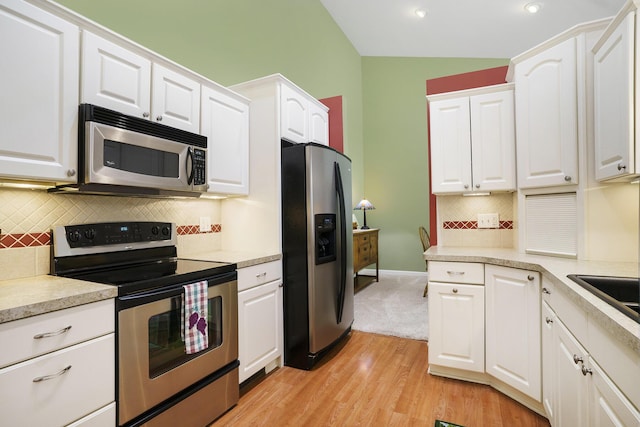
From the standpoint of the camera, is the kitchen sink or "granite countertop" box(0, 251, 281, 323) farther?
the kitchen sink

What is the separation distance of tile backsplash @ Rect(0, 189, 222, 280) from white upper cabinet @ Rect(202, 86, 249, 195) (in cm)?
45

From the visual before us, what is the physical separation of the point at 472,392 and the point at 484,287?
0.70m

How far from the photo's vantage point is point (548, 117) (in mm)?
2137

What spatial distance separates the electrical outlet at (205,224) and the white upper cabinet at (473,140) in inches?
71.8

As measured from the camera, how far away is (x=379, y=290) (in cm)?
502

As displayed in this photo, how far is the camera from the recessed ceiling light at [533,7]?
405cm

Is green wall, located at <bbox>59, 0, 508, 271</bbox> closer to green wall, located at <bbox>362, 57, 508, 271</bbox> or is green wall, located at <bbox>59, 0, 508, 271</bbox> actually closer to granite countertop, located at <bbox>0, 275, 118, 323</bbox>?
green wall, located at <bbox>362, 57, 508, 271</bbox>

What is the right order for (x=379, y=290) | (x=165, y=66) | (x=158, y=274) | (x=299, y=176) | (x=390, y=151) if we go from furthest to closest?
(x=390, y=151)
(x=379, y=290)
(x=299, y=176)
(x=165, y=66)
(x=158, y=274)

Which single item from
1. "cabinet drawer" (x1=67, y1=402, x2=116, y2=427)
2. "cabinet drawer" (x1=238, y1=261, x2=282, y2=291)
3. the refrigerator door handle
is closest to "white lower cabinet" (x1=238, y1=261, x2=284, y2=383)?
"cabinet drawer" (x1=238, y1=261, x2=282, y2=291)

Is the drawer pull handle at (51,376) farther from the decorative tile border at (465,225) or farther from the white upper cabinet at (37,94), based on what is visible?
the decorative tile border at (465,225)

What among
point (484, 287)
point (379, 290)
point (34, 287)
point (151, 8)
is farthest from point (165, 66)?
point (379, 290)

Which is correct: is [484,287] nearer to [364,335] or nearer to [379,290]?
[364,335]

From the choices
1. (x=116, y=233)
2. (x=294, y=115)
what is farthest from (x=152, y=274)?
(x=294, y=115)

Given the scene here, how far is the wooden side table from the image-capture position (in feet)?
15.5
